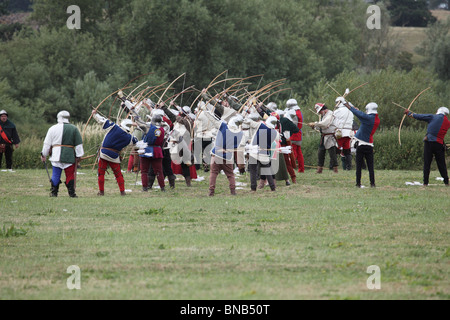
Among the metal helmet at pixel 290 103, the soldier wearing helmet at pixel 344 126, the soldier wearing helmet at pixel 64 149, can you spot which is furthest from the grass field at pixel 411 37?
the soldier wearing helmet at pixel 64 149

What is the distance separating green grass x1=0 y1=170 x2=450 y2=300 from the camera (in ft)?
24.6

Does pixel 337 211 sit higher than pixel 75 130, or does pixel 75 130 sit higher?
pixel 75 130

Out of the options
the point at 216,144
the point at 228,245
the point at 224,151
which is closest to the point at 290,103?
the point at 216,144

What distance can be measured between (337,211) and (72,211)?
4632mm

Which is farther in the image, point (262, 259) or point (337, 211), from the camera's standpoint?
point (337, 211)

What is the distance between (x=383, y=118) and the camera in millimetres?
29625

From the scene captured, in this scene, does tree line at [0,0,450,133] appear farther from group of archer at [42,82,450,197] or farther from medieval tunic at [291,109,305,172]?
group of archer at [42,82,450,197]

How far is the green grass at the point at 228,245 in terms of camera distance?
7496mm

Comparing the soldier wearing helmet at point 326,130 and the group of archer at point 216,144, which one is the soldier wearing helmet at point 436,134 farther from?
the soldier wearing helmet at point 326,130

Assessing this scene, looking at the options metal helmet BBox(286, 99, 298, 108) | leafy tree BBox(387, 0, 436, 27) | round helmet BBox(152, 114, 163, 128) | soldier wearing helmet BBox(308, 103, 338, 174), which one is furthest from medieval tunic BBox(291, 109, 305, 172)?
leafy tree BBox(387, 0, 436, 27)

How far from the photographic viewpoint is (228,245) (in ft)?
31.9

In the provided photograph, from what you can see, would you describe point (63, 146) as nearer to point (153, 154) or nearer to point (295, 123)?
point (153, 154)

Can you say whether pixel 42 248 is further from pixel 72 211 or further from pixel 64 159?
pixel 64 159
